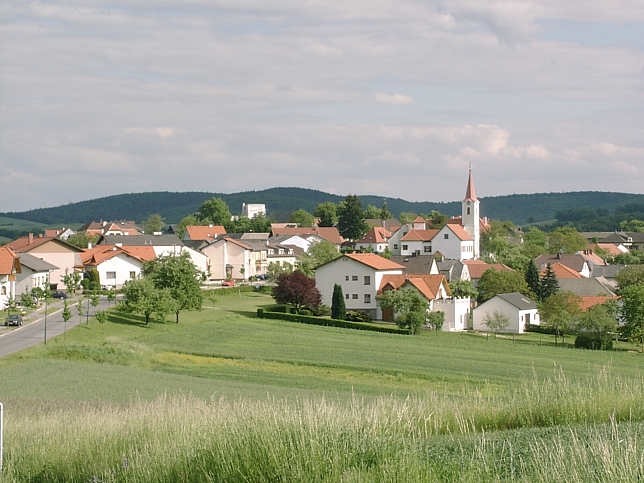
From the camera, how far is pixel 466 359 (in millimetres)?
44250

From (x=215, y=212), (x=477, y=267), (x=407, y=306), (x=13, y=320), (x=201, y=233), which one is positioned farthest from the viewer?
(x=215, y=212)

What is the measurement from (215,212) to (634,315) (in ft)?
411

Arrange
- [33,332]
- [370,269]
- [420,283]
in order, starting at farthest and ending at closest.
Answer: [370,269] < [420,283] < [33,332]

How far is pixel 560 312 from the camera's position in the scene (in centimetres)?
6222

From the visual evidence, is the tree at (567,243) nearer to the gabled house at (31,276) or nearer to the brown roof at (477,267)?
the brown roof at (477,267)

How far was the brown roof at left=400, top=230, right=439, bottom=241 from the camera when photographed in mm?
122625

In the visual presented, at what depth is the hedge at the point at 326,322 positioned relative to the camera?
6034 centimetres

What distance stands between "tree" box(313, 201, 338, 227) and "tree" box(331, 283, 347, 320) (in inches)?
4270

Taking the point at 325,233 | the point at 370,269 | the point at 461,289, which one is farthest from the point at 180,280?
the point at 325,233

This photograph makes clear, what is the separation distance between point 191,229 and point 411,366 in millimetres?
104490

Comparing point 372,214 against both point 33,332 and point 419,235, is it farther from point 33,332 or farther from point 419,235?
point 33,332

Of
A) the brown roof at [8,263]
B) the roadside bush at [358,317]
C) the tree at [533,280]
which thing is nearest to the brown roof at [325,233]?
the tree at [533,280]

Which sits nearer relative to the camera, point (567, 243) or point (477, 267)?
point (477, 267)

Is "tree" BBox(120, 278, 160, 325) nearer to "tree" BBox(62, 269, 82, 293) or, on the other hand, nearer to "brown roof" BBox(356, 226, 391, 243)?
"tree" BBox(62, 269, 82, 293)
